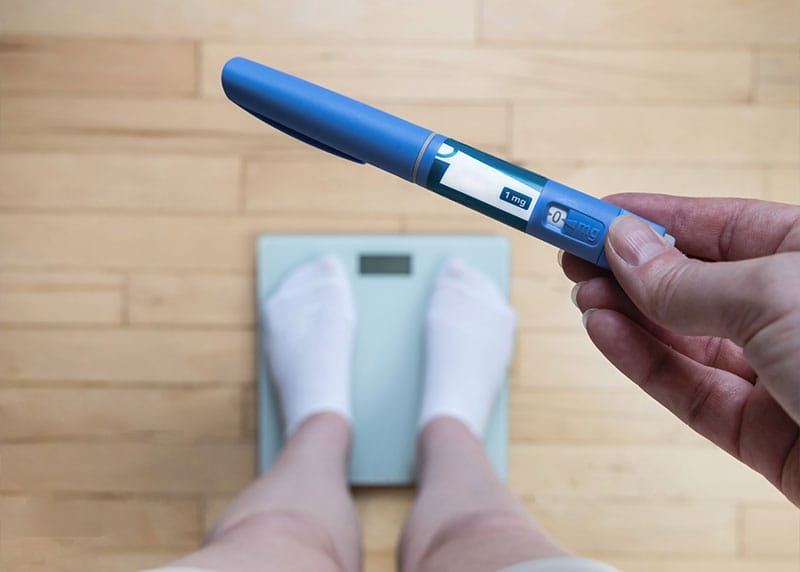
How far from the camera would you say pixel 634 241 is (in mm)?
396

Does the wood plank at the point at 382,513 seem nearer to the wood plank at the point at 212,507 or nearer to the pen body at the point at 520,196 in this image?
the wood plank at the point at 212,507

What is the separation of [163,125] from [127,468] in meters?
0.38

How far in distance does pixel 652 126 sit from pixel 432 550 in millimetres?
493

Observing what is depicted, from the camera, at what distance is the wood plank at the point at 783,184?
769 mm

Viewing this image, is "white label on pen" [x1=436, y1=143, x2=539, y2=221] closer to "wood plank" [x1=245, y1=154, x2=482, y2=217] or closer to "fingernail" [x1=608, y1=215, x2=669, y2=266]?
"fingernail" [x1=608, y1=215, x2=669, y2=266]

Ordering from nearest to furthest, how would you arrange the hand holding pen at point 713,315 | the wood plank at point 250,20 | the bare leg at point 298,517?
the hand holding pen at point 713,315 → the bare leg at point 298,517 → the wood plank at point 250,20

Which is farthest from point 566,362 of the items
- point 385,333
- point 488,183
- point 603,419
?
point 488,183

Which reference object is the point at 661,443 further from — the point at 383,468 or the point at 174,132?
the point at 174,132

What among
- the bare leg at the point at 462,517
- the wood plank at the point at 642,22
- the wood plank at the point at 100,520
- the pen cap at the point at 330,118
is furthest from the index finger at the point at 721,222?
the wood plank at the point at 100,520

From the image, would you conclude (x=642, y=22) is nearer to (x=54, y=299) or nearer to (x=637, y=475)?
(x=637, y=475)

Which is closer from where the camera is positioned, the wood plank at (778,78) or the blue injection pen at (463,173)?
the blue injection pen at (463,173)

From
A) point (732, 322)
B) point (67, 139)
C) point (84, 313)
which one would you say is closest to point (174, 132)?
point (67, 139)

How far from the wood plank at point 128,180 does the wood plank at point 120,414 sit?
20 centimetres

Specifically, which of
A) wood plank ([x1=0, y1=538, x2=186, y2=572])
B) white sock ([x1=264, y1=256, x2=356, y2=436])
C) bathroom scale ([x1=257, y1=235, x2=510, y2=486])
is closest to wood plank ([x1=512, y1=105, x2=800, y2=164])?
bathroom scale ([x1=257, y1=235, x2=510, y2=486])
